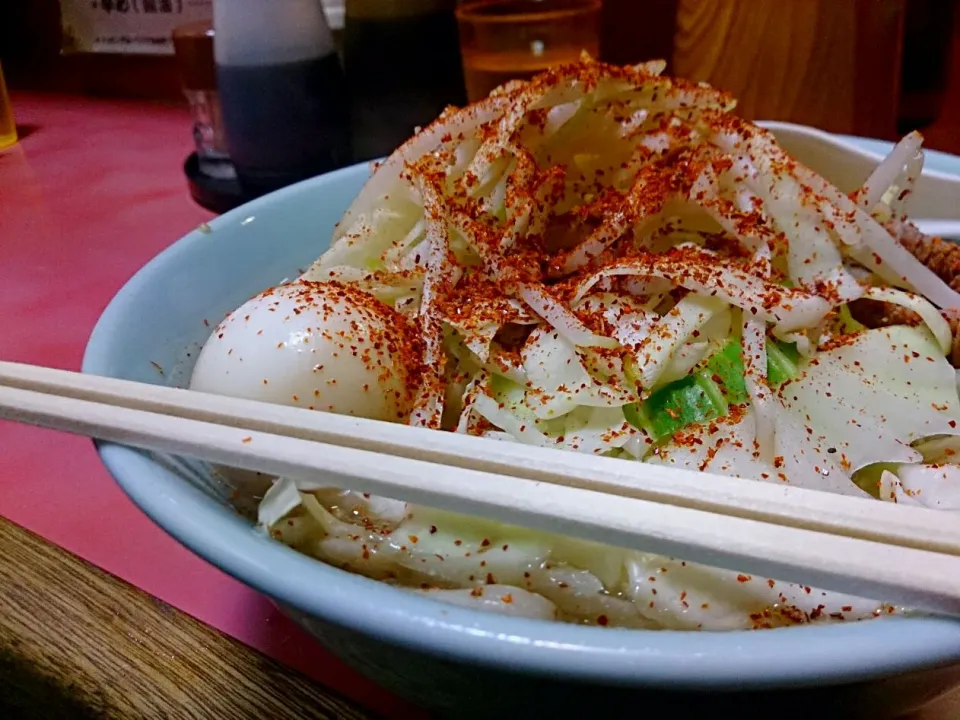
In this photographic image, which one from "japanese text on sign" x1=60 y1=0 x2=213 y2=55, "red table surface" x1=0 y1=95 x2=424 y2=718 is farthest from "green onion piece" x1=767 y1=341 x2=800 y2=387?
"japanese text on sign" x1=60 y1=0 x2=213 y2=55

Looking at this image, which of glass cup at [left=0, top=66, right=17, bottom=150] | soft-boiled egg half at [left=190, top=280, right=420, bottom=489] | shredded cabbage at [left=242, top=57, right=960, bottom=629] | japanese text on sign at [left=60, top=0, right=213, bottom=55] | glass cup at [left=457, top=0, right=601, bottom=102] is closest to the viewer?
shredded cabbage at [left=242, top=57, right=960, bottom=629]

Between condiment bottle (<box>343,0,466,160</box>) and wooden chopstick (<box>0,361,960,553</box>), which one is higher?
condiment bottle (<box>343,0,466,160</box>)

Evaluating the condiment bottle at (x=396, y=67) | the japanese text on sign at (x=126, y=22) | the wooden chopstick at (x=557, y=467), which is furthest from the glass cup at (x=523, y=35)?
the japanese text on sign at (x=126, y=22)

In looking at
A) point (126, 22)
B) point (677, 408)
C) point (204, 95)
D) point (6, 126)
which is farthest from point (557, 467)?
point (126, 22)

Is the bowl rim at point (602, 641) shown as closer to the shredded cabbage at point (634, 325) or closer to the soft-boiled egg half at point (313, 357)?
the shredded cabbage at point (634, 325)

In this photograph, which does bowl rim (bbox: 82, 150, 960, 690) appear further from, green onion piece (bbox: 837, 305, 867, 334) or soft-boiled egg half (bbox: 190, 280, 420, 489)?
green onion piece (bbox: 837, 305, 867, 334)

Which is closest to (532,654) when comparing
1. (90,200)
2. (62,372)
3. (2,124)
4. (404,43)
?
(62,372)

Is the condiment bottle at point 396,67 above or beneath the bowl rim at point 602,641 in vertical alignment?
above
